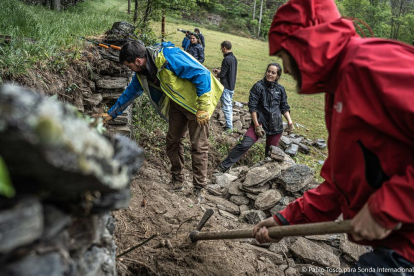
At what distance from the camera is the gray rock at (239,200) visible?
16.5ft

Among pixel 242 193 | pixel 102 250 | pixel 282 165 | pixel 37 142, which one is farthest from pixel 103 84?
pixel 37 142

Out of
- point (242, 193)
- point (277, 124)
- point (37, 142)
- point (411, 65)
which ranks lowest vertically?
point (242, 193)

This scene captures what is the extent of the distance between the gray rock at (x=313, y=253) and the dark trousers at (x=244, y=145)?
2638mm

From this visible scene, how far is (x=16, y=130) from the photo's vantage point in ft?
3.19

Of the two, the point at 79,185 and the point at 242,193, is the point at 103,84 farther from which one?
the point at 79,185

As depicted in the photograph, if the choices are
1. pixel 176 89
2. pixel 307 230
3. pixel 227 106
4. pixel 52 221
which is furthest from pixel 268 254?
pixel 227 106

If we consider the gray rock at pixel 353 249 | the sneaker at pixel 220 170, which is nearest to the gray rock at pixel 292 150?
the sneaker at pixel 220 170

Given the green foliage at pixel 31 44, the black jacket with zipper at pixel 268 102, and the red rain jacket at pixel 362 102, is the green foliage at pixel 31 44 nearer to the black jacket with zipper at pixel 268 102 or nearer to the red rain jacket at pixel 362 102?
→ the red rain jacket at pixel 362 102

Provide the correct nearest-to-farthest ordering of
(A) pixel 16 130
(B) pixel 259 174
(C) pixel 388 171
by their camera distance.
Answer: (A) pixel 16 130 → (C) pixel 388 171 → (B) pixel 259 174

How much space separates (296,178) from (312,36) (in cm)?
366

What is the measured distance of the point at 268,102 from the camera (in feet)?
20.0

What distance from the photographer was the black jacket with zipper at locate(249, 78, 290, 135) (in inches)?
239

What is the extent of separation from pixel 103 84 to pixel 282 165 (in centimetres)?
349

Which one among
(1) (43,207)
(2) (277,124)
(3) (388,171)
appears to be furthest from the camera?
(2) (277,124)
